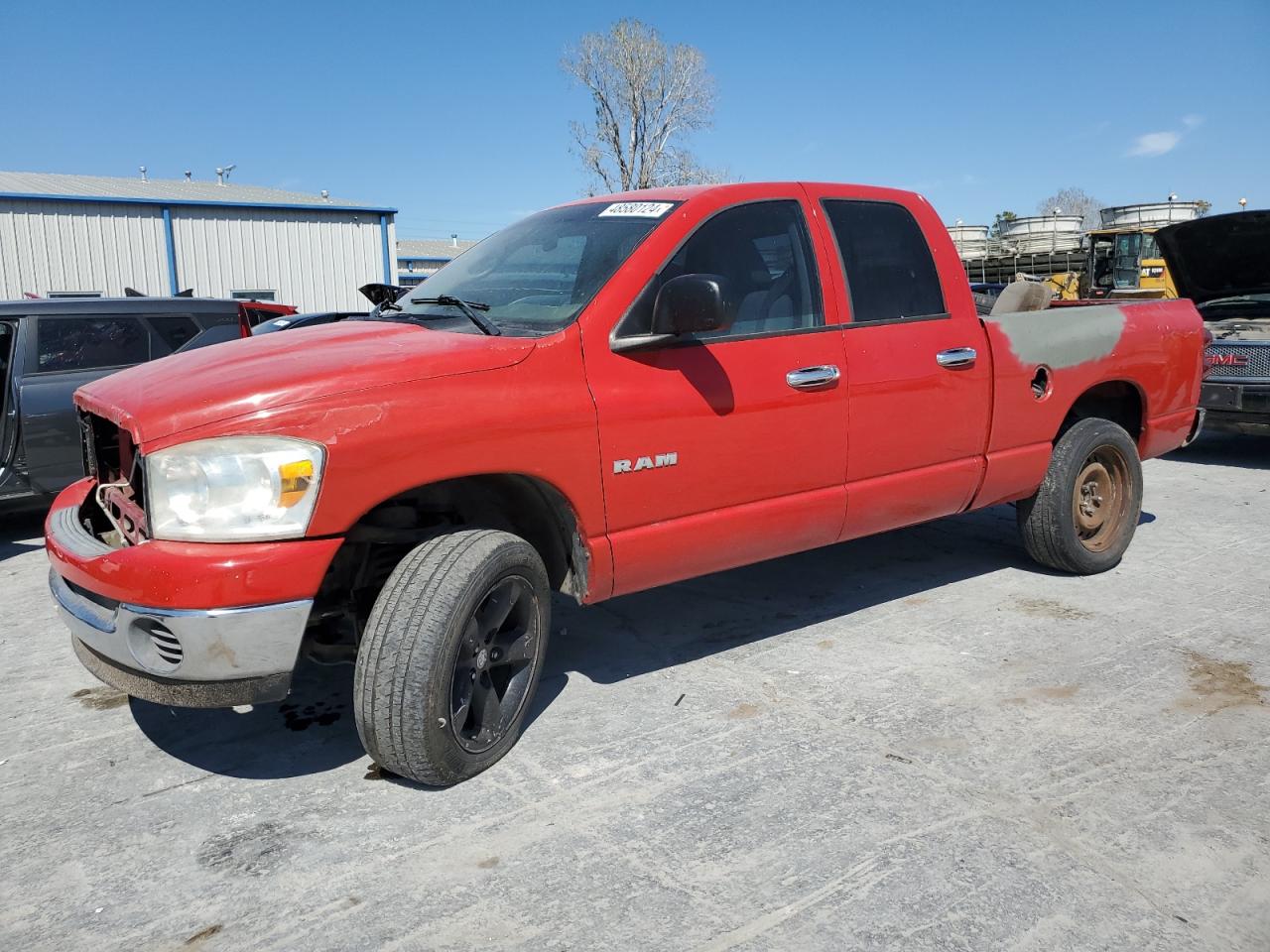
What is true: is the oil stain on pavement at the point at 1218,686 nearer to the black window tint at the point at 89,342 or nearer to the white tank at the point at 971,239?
the black window tint at the point at 89,342

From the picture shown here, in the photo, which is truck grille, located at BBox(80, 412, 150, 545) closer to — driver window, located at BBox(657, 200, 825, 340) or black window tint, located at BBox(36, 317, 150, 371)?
driver window, located at BBox(657, 200, 825, 340)

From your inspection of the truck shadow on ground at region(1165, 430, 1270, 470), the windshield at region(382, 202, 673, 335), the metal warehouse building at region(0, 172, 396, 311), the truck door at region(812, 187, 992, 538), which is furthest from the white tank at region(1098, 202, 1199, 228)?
the windshield at region(382, 202, 673, 335)

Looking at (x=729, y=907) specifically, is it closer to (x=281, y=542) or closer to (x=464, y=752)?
(x=464, y=752)

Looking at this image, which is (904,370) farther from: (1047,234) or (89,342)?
(1047,234)

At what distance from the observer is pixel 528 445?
3.08 meters

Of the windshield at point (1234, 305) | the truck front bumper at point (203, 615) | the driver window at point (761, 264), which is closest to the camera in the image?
the truck front bumper at point (203, 615)

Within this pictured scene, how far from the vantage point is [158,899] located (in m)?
2.54

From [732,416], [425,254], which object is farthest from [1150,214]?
[425,254]

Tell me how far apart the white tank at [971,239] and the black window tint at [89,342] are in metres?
24.1

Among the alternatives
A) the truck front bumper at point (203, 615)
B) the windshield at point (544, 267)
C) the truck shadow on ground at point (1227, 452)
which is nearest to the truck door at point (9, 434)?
the windshield at point (544, 267)

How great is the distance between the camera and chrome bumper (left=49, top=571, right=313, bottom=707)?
8.63ft

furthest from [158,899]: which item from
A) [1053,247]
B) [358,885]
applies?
[1053,247]

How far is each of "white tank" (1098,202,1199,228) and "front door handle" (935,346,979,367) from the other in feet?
65.3

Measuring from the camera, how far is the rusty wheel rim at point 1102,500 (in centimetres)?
513
